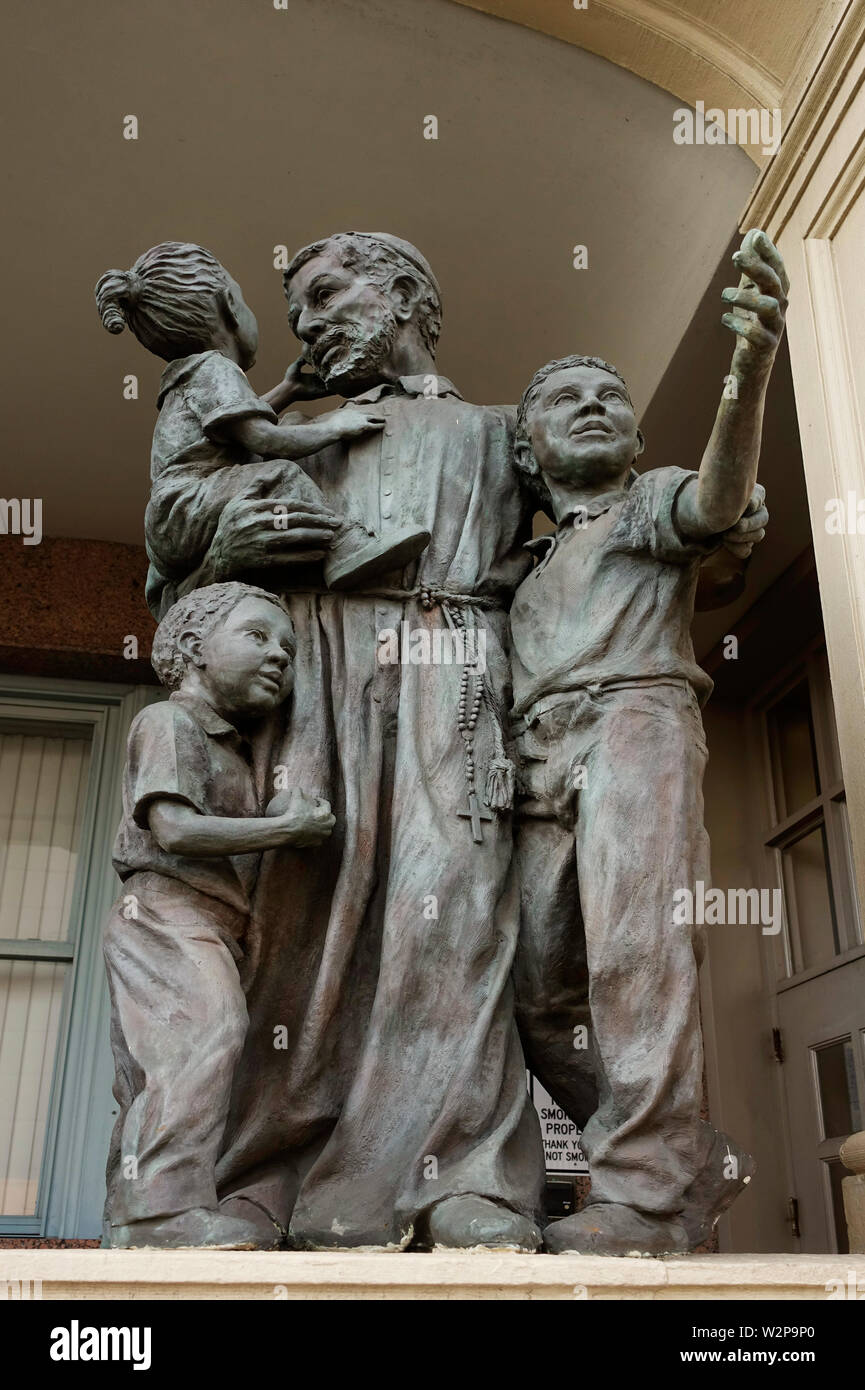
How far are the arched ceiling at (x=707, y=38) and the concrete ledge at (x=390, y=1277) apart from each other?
9.13ft

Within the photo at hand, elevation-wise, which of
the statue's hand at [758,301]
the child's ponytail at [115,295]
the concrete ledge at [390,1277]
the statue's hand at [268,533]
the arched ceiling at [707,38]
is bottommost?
the concrete ledge at [390,1277]

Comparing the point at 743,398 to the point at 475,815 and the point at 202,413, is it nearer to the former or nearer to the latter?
the point at 475,815

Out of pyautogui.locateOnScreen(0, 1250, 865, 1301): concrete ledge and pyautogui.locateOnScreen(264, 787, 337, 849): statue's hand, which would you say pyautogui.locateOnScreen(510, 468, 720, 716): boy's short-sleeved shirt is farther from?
pyautogui.locateOnScreen(0, 1250, 865, 1301): concrete ledge

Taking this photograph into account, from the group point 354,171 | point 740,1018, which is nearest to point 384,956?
point 354,171

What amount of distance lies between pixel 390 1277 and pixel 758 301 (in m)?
1.39

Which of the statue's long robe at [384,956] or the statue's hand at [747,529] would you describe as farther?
the statue's hand at [747,529]

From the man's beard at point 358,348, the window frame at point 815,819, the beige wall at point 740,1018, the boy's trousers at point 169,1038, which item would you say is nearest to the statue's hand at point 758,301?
the man's beard at point 358,348

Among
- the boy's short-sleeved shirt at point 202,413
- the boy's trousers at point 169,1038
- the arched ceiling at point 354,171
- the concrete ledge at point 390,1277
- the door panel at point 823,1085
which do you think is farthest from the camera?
the door panel at point 823,1085

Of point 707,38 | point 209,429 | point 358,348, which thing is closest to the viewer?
point 209,429

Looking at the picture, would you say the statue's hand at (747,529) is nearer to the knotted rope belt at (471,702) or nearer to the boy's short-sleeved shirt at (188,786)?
the knotted rope belt at (471,702)

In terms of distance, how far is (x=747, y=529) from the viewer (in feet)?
7.64

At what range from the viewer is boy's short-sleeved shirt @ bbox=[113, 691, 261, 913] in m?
2.24

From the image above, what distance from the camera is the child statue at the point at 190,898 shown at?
200 centimetres

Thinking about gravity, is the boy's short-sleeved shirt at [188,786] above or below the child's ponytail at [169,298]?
below
